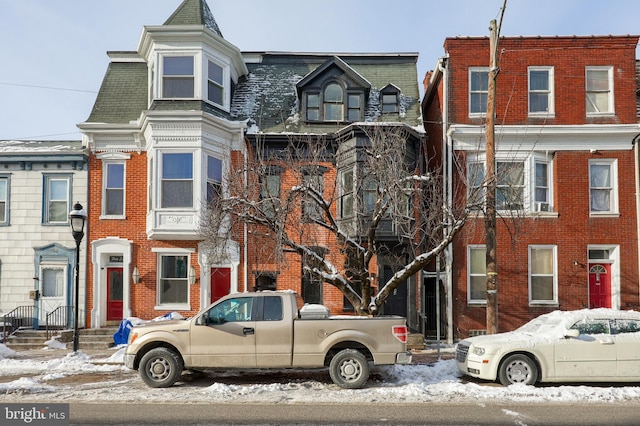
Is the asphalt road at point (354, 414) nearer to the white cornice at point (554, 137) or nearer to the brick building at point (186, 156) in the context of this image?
the brick building at point (186, 156)

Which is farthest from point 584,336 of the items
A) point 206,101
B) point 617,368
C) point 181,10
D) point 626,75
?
point 181,10

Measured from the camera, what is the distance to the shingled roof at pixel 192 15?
17.7 meters

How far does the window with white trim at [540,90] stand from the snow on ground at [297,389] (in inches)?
378

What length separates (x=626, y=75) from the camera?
1736 cm

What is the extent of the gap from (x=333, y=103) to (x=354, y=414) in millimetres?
12030

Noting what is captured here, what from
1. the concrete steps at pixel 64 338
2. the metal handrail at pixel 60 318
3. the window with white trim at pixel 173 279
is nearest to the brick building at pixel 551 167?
the window with white trim at pixel 173 279

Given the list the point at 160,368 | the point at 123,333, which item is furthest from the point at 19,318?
the point at 160,368

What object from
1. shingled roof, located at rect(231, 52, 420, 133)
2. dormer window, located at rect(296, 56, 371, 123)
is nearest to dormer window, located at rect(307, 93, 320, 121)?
dormer window, located at rect(296, 56, 371, 123)

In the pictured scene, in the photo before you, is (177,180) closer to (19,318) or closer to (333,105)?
(333,105)

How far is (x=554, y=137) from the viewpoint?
1709 centimetres

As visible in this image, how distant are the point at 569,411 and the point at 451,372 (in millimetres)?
3282

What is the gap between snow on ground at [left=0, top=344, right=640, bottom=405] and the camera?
9352mm

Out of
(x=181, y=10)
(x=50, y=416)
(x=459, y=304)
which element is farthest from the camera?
(x=181, y=10)

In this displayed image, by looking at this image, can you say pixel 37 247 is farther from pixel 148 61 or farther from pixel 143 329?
pixel 143 329
